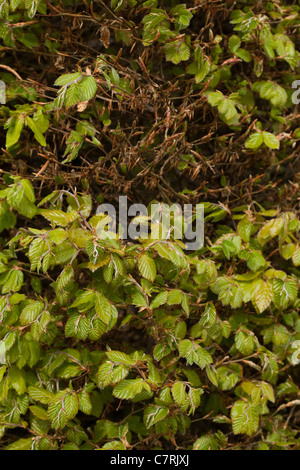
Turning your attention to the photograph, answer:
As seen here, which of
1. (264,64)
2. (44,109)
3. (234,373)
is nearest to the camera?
(44,109)

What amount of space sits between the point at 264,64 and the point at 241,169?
0.46 m

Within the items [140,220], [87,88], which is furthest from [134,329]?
[87,88]

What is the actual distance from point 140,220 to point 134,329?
529 millimetres

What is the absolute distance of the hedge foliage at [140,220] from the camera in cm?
167

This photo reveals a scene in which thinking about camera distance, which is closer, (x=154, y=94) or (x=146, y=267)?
(x=146, y=267)

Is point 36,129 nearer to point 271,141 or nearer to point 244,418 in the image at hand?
point 271,141

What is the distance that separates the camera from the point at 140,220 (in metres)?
1.82

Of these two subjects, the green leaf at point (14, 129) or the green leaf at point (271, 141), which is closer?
the green leaf at point (14, 129)

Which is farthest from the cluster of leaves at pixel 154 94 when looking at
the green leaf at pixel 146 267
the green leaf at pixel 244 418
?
the green leaf at pixel 244 418

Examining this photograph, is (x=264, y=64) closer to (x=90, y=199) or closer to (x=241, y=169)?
(x=241, y=169)

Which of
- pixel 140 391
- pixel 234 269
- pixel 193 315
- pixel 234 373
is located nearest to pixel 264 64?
pixel 234 269

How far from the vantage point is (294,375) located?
228 centimetres

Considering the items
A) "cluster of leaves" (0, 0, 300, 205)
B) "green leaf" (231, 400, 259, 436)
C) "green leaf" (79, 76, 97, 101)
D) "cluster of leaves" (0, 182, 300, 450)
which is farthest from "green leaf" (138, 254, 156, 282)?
"green leaf" (231, 400, 259, 436)

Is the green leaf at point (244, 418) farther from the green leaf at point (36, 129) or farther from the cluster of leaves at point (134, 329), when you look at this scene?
the green leaf at point (36, 129)
